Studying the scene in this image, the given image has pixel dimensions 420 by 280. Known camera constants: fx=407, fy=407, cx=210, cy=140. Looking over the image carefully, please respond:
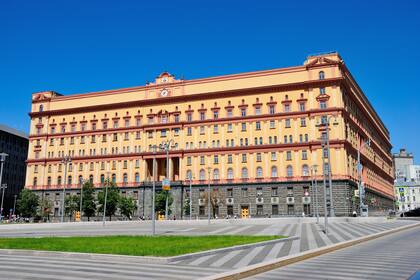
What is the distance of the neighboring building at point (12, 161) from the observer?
391 feet

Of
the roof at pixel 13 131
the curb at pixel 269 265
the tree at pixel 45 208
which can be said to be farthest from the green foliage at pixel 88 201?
the curb at pixel 269 265

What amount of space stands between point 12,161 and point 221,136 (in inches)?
2943

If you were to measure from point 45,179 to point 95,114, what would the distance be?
63.2ft

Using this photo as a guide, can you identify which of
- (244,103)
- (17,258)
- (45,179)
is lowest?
(17,258)

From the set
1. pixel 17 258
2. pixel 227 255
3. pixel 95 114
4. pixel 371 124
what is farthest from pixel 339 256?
pixel 371 124

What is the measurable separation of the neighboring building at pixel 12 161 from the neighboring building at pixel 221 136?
27.9 metres

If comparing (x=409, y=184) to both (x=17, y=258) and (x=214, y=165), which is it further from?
(x=17, y=258)

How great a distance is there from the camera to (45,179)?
95250mm

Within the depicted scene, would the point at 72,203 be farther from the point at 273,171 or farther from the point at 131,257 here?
the point at 131,257

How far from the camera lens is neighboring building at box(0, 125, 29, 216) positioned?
119m

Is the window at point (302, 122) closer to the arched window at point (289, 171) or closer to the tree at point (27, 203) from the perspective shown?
the arched window at point (289, 171)

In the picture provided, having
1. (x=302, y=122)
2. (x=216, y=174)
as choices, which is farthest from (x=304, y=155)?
(x=216, y=174)

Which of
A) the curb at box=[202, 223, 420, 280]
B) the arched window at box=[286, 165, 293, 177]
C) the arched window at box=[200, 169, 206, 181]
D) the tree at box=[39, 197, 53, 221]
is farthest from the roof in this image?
the curb at box=[202, 223, 420, 280]

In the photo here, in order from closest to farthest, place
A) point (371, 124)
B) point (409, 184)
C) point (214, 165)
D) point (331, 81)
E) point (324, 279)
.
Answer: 1. point (324, 279)
2. point (331, 81)
3. point (214, 165)
4. point (371, 124)
5. point (409, 184)
